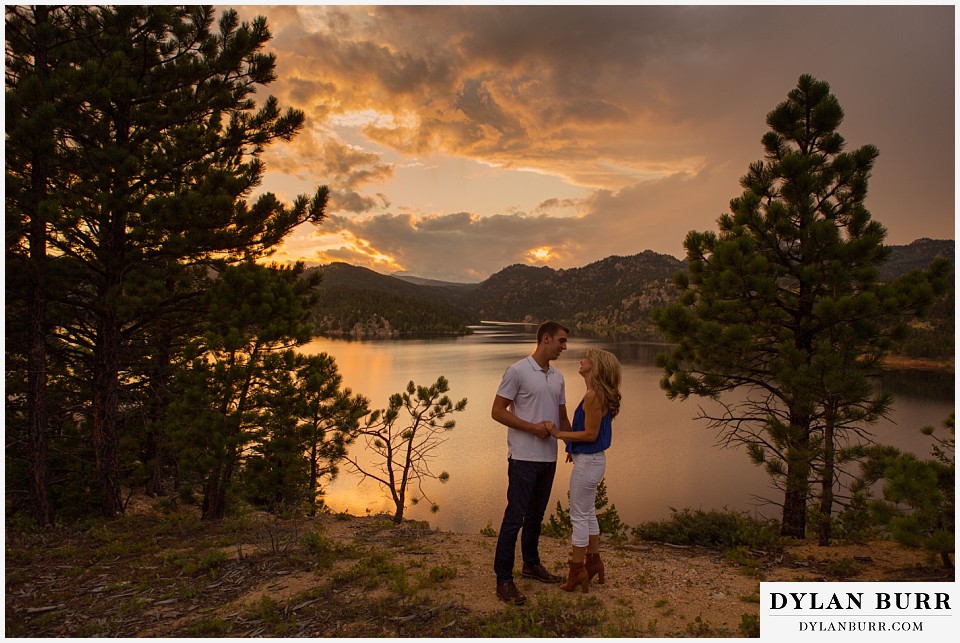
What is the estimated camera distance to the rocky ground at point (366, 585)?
396cm

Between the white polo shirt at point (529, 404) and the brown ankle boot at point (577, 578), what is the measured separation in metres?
1.11

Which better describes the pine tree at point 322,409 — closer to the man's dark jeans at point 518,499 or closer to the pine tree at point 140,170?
the pine tree at point 140,170

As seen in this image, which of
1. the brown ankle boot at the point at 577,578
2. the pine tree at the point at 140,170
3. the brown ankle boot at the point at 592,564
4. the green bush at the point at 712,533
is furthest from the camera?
the pine tree at the point at 140,170

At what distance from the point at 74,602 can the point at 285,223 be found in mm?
6354

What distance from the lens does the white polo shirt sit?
4039 mm

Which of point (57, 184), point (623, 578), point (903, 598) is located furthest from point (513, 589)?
point (57, 184)

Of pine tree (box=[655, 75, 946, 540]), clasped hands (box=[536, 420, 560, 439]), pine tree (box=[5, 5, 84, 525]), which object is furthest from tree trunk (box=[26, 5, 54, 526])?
pine tree (box=[655, 75, 946, 540])

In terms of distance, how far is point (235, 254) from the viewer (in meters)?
9.38

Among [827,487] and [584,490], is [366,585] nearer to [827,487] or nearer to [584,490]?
[584,490]

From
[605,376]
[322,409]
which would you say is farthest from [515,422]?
[322,409]

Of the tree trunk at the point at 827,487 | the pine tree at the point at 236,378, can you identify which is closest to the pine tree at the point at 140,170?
the pine tree at the point at 236,378

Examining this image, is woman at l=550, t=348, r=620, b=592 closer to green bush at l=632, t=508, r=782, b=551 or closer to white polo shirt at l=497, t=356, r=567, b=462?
white polo shirt at l=497, t=356, r=567, b=462

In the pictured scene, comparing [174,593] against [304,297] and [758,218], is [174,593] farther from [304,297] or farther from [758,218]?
[758,218]

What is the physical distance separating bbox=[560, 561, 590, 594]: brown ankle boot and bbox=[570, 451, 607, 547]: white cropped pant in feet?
0.84
